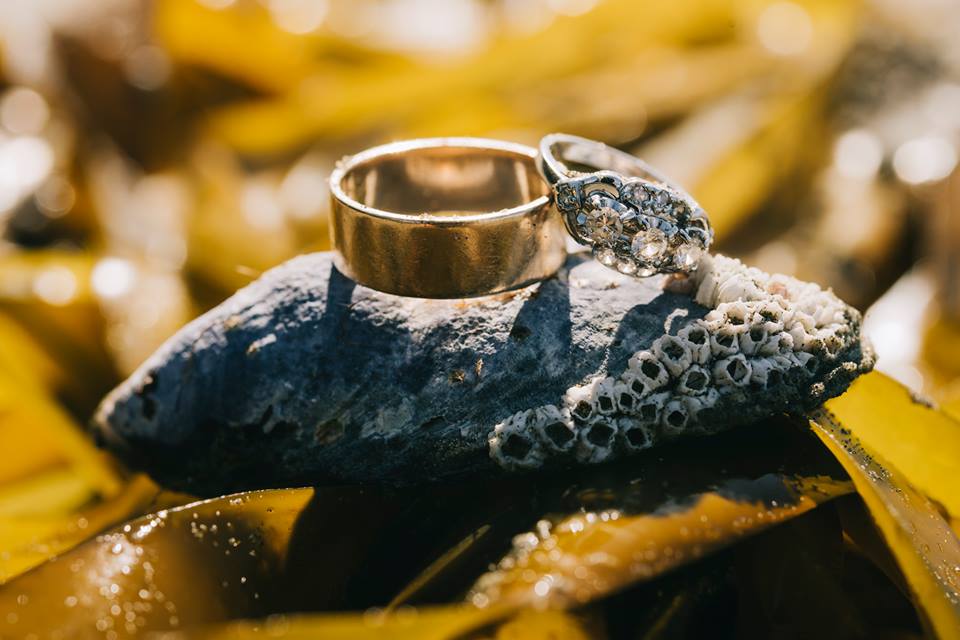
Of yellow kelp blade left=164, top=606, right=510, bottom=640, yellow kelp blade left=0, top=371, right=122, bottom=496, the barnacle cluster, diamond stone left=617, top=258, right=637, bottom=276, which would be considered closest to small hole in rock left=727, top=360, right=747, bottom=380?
the barnacle cluster

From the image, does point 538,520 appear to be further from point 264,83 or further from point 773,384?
point 264,83

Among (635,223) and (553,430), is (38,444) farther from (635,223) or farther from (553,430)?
(635,223)

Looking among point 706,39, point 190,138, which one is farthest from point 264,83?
point 706,39

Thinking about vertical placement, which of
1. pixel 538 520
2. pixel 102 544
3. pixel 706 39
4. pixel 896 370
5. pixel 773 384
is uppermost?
pixel 706 39

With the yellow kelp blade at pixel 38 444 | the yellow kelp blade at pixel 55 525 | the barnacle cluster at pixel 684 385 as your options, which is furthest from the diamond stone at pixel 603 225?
the yellow kelp blade at pixel 38 444

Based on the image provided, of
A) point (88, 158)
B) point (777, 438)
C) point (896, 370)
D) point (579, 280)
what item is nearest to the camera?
point (777, 438)

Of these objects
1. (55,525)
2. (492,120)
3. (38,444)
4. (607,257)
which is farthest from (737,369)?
(492,120)

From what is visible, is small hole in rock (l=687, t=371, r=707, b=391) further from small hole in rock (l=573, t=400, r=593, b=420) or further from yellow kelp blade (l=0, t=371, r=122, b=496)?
yellow kelp blade (l=0, t=371, r=122, b=496)
